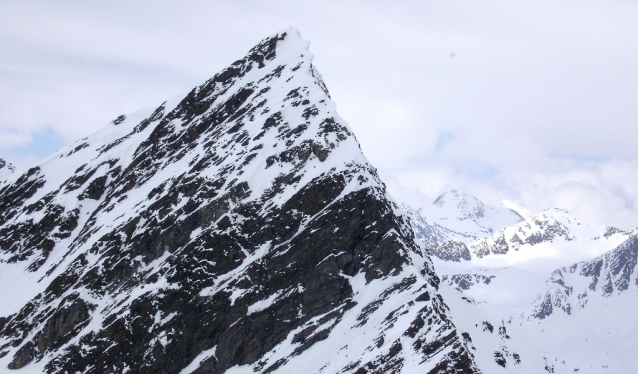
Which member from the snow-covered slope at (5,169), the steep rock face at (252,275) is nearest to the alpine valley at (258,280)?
the steep rock face at (252,275)

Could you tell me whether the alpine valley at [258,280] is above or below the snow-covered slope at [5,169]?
below

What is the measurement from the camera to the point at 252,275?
255 feet

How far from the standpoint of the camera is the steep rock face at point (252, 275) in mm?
69250

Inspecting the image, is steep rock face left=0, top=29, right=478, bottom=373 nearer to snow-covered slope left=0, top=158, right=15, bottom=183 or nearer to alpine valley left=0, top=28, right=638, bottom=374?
alpine valley left=0, top=28, right=638, bottom=374

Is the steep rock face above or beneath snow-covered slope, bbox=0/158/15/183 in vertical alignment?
beneath

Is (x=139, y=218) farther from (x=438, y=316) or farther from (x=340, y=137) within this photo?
(x=438, y=316)

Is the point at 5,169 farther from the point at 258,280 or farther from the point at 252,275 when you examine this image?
the point at 258,280

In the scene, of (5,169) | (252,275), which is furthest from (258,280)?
(5,169)

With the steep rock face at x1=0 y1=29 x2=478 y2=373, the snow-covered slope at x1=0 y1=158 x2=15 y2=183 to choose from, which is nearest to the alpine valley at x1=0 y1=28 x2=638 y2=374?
the steep rock face at x1=0 y1=29 x2=478 y2=373

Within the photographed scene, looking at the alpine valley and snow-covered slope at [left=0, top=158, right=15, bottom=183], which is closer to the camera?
the alpine valley

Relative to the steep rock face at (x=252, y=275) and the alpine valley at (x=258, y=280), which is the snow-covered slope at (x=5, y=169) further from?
the steep rock face at (x=252, y=275)

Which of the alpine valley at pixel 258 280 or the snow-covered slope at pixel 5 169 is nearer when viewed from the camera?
the alpine valley at pixel 258 280

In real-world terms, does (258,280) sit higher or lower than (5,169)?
lower

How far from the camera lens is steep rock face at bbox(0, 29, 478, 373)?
69250mm
